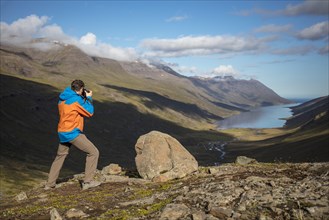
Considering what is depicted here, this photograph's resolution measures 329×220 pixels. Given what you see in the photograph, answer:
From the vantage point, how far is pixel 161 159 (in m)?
24.4

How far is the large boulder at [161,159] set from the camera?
22625 mm

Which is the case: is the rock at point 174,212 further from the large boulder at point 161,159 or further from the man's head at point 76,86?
the large boulder at point 161,159

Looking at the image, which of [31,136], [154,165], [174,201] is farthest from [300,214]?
[31,136]

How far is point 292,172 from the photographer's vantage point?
18266mm

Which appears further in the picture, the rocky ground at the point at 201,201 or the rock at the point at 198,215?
the rock at the point at 198,215

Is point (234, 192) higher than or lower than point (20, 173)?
higher

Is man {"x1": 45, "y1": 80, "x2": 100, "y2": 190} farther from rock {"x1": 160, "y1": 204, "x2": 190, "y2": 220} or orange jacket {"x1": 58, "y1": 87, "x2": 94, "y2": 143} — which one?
rock {"x1": 160, "y1": 204, "x2": 190, "y2": 220}

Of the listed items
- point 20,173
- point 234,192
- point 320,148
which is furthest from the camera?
point 320,148


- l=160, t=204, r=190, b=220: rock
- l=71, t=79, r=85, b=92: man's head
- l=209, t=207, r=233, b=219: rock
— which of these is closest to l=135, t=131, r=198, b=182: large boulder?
l=71, t=79, r=85, b=92: man's head

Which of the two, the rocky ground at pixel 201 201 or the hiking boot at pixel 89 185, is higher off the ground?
the rocky ground at pixel 201 201

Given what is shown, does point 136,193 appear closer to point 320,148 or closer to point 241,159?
point 241,159

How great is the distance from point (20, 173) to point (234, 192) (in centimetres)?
12082

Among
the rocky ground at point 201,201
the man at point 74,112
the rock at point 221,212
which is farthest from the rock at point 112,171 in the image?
the rock at point 221,212

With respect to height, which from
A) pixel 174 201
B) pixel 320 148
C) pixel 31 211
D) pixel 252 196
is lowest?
pixel 320 148
